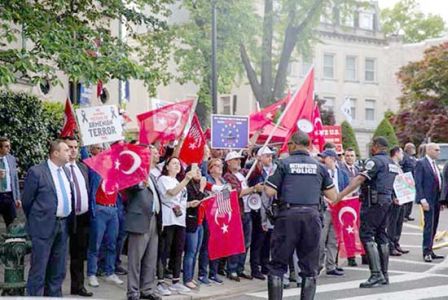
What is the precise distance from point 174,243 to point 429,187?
5498 mm

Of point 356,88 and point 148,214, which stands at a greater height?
point 356,88

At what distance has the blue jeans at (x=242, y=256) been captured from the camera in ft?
35.9

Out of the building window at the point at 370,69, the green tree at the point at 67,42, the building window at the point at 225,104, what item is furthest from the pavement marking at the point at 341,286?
the building window at the point at 370,69

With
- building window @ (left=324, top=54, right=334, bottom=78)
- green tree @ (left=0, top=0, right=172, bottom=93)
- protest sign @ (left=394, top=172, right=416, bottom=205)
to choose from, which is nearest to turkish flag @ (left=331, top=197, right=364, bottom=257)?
protest sign @ (left=394, top=172, right=416, bottom=205)

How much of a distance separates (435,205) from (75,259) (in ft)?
22.3

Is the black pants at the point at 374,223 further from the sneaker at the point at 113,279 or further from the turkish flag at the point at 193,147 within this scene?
the sneaker at the point at 113,279

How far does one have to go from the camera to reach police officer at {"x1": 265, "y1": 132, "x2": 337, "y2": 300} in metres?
8.27

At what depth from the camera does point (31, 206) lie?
841 centimetres

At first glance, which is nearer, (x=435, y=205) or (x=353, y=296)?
(x=353, y=296)

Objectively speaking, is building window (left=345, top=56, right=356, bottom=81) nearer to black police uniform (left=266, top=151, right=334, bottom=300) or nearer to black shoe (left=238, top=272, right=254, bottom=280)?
black shoe (left=238, top=272, right=254, bottom=280)

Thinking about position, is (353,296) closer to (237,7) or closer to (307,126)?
(307,126)

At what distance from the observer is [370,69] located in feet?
181

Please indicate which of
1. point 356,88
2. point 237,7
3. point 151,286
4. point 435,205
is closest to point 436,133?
point 356,88

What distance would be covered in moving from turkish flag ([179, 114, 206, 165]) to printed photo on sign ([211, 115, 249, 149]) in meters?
1.18
